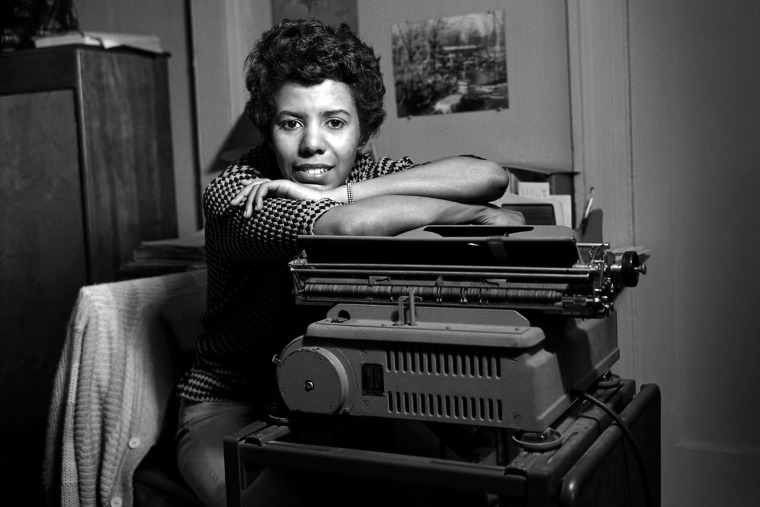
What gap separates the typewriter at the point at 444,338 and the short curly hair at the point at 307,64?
47 centimetres

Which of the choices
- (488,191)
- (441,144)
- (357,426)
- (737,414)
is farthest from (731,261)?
(357,426)

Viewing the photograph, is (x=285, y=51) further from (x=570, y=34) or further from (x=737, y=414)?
(x=737, y=414)

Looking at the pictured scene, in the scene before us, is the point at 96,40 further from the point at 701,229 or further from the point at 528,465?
the point at 528,465

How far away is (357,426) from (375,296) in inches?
12.4

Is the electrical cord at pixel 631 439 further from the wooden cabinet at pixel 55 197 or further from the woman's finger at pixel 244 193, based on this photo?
the wooden cabinet at pixel 55 197

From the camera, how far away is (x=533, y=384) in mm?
918

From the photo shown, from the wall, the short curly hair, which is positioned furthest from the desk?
the wall

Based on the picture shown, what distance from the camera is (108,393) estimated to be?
1676mm

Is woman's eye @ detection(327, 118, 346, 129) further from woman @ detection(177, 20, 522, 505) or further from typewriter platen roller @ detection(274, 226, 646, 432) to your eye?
typewriter platen roller @ detection(274, 226, 646, 432)

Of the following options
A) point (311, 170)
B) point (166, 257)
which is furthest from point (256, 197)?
point (166, 257)

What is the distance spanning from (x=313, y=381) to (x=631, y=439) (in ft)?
1.44

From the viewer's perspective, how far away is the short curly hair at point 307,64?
1.43 m

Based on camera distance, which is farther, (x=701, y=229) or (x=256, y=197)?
(x=701, y=229)

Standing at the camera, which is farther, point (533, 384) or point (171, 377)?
point (171, 377)
